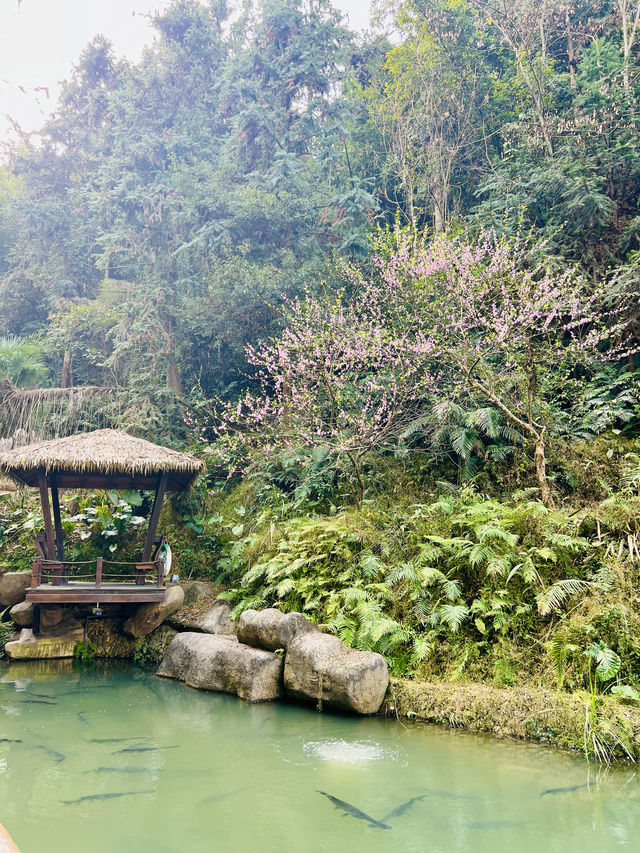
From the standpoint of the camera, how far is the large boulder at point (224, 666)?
747 cm

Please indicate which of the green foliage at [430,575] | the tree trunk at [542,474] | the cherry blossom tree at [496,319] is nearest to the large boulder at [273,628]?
the green foliage at [430,575]

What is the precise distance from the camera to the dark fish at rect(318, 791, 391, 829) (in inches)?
167

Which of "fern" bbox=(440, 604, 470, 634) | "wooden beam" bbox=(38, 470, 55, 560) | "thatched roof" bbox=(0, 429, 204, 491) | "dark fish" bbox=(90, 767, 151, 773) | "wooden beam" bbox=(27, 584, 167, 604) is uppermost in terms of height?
"thatched roof" bbox=(0, 429, 204, 491)

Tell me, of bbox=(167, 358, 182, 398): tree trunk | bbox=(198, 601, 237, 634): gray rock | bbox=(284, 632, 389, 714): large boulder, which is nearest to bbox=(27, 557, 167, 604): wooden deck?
bbox=(198, 601, 237, 634): gray rock

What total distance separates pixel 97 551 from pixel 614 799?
10257 millimetres

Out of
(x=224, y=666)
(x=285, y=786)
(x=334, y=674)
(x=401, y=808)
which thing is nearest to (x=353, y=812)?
(x=401, y=808)

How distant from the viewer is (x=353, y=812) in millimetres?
4422

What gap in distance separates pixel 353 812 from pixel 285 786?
Answer: 2.32 ft

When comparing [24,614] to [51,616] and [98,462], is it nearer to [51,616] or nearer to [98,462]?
[51,616]

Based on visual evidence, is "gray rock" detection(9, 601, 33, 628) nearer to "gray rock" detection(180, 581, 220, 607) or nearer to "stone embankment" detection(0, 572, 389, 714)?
"stone embankment" detection(0, 572, 389, 714)

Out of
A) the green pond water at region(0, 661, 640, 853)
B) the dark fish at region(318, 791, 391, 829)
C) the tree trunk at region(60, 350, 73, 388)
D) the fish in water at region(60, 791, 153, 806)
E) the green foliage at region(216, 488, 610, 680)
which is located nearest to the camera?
the green pond water at region(0, 661, 640, 853)

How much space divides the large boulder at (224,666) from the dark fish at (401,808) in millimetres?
3110

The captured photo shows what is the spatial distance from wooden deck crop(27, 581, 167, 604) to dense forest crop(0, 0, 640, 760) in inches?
57.7

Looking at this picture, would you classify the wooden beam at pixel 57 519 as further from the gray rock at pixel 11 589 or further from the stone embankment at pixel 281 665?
the stone embankment at pixel 281 665
